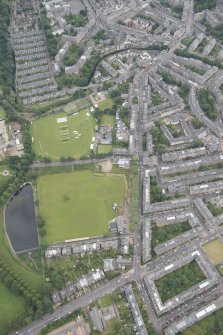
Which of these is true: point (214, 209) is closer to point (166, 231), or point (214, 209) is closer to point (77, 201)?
point (166, 231)

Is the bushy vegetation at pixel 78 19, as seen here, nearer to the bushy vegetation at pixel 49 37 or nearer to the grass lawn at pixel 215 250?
the bushy vegetation at pixel 49 37

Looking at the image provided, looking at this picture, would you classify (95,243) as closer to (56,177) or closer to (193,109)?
(56,177)

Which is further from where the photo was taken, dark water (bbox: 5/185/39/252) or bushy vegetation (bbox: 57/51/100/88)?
bushy vegetation (bbox: 57/51/100/88)

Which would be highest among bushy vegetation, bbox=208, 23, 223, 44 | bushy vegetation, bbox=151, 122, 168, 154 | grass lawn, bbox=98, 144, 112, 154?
bushy vegetation, bbox=208, 23, 223, 44

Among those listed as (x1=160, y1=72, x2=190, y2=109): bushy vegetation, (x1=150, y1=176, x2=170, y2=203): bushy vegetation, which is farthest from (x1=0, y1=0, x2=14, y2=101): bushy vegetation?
(x1=150, y1=176, x2=170, y2=203): bushy vegetation

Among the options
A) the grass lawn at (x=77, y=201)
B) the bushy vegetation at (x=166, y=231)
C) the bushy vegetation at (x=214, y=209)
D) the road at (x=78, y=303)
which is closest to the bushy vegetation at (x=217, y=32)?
the grass lawn at (x=77, y=201)

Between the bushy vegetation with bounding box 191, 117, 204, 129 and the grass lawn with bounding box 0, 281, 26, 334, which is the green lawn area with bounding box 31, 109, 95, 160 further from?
the grass lawn with bounding box 0, 281, 26, 334

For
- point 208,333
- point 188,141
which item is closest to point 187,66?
point 188,141

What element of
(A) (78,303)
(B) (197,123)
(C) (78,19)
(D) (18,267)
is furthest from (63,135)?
(C) (78,19)
